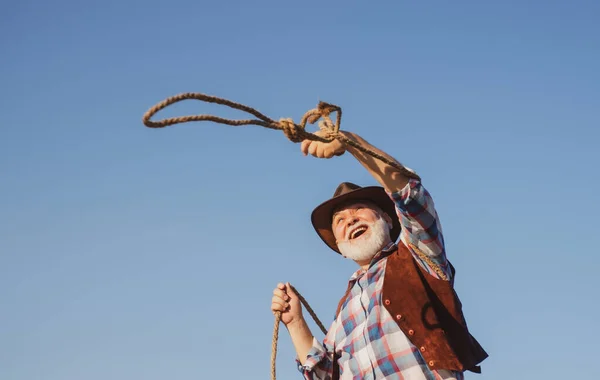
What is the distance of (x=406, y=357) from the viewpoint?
4129mm

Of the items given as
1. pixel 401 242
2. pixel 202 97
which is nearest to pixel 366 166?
pixel 401 242

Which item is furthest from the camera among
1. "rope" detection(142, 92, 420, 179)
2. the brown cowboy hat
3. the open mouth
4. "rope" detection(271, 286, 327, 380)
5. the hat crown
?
the hat crown

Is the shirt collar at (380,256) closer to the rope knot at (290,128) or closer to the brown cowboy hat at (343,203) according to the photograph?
the brown cowboy hat at (343,203)

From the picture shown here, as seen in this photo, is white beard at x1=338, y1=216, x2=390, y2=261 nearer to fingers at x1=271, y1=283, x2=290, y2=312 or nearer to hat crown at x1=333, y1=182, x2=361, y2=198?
hat crown at x1=333, y1=182, x2=361, y2=198

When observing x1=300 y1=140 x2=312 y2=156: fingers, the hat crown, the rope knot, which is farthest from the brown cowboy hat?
the rope knot

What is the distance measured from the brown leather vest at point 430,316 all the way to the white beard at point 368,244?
0.34 metres

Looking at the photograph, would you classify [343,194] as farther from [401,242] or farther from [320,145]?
[320,145]

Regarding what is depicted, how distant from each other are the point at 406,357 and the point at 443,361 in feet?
0.82

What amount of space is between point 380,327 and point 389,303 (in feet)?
0.55

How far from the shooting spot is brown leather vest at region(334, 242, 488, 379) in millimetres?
4035

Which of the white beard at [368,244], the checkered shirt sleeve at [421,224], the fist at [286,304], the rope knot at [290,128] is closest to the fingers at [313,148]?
the rope knot at [290,128]

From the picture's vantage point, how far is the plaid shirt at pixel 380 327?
13.5 ft

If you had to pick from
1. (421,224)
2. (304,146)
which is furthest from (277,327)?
(304,146)

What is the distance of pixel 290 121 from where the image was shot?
11.1 feet
